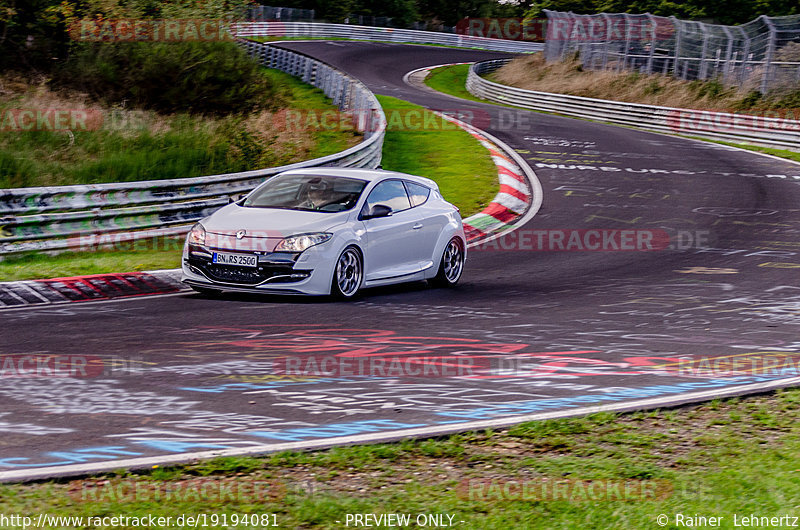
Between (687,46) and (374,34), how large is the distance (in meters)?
35.6

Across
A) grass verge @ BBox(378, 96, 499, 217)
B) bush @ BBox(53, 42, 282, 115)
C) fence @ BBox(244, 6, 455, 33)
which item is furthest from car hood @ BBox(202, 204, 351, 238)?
fence @ BBox(244, 6, 455, 33)

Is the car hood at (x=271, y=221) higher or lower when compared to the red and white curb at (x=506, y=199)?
higher

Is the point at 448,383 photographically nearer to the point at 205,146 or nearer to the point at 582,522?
the point at 582,522

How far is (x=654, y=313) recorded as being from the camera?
10.4 meters

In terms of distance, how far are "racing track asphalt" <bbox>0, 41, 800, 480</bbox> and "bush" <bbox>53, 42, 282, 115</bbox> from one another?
46.4 ft

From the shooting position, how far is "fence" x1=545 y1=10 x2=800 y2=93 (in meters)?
35.9

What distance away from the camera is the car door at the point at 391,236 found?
11383mm

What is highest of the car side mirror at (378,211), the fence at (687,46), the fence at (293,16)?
the fence at (293,16)

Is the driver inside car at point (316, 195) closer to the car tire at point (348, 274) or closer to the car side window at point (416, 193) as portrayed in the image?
the car tire at point (348, 274)

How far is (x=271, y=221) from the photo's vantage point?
10.9 m

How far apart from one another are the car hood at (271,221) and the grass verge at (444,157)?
719 cm

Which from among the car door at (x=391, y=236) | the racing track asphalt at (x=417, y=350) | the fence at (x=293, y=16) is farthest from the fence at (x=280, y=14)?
the car door at (x=391, y=236)

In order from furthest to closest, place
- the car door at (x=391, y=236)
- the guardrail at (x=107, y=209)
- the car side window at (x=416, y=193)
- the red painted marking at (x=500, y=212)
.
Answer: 1. the red painted marking at (x=500, y=212)
2. the guardrail at (x=107, y=209)
3. the car side window at (x=416, y=193)
4. the car door at (x=391, y=236)

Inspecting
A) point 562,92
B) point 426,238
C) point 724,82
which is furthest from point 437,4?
point 426,238
